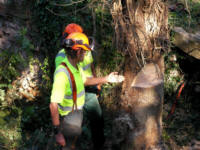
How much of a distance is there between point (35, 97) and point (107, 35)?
97.0 inches

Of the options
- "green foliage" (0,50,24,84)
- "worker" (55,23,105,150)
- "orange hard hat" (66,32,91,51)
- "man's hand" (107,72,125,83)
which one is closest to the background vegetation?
"green foliage" (0,50,24,84)

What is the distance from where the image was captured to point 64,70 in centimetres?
299

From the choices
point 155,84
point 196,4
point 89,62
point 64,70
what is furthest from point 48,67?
point 196,4

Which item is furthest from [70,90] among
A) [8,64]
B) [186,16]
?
[186,16]

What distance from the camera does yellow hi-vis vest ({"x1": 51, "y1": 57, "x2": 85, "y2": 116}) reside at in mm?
2877

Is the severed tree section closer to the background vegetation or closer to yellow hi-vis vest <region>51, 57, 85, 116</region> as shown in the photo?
yellow hi-vis vest <region>51, 57, 85, 116</region>

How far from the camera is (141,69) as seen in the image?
3.14 meters

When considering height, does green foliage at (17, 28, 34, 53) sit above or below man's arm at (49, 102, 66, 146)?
above

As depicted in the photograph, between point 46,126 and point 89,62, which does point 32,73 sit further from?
point 89,62

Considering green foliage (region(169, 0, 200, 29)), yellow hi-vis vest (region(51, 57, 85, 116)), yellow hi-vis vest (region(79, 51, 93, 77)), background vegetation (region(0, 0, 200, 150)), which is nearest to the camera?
yellow hi-vis vest (region(51, 57, 85, 116))

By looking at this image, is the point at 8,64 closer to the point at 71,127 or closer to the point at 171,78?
the point at 71,127

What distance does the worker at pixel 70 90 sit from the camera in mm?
2923

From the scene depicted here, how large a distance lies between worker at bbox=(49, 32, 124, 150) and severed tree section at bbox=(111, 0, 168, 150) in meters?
0.32

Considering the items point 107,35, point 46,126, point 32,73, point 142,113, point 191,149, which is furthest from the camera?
point 32,73
